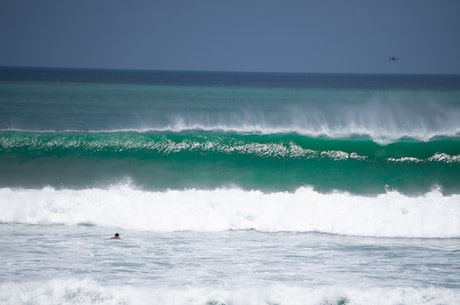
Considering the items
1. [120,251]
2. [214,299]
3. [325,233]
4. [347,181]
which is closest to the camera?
[214,299]

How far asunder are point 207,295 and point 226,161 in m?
9.51

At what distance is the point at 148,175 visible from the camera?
17.5m

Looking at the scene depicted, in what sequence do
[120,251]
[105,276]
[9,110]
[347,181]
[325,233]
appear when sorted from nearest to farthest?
[105,276] < [120,251] < [325,233] < [347,181] < [9,110]

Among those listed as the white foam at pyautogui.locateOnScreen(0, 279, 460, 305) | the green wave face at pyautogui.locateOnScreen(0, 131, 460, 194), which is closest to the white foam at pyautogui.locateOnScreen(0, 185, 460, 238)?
the green wave face at pyautogui.locateOnScreen(0, 131, 460, 194)

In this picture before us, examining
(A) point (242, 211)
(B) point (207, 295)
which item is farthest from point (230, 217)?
(B) point (207, 295)

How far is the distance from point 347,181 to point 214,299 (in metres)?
8.78

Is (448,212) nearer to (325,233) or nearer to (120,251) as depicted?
(325,233)

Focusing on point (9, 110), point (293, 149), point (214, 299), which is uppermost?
point (9, 110)

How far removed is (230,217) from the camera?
13.3 metres

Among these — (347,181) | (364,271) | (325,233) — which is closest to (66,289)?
(364,271)

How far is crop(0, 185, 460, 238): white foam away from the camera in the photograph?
1302 cm

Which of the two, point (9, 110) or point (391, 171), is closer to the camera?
point (391, 171)

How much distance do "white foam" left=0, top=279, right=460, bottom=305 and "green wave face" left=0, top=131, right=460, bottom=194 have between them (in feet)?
23.4

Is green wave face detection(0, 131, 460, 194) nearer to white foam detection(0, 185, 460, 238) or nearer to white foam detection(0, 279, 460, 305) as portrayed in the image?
white foam detection(0, 185, 460, 238)
